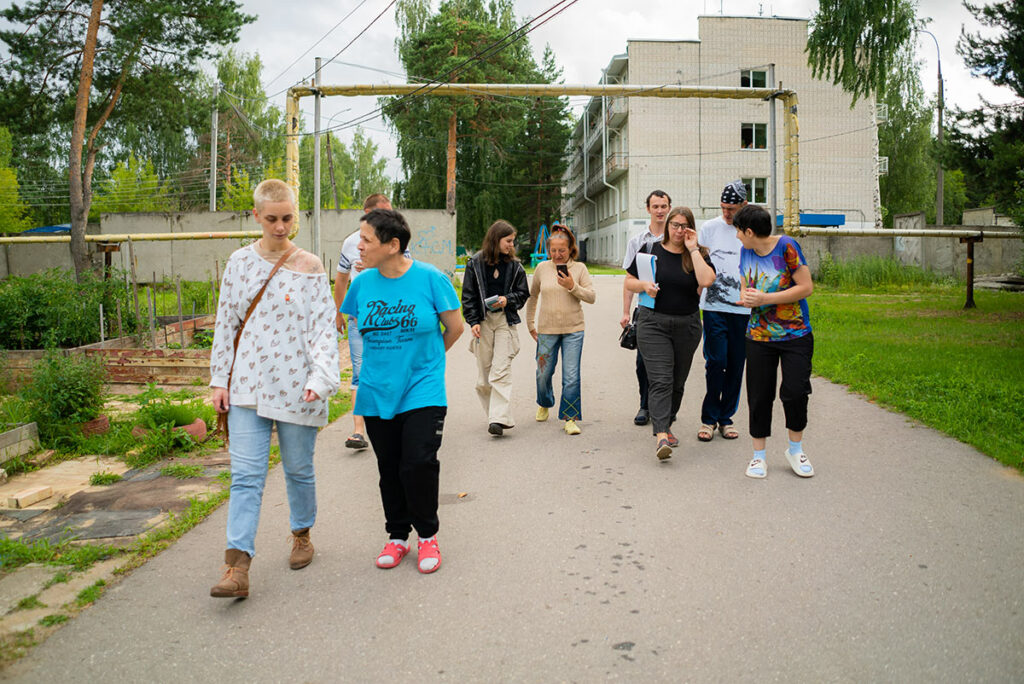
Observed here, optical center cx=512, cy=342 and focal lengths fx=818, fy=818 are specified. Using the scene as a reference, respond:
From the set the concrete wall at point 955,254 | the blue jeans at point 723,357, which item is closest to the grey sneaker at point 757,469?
the blue jeans at point 723,357

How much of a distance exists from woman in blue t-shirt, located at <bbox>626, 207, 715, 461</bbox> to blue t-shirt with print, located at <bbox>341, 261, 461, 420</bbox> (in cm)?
239

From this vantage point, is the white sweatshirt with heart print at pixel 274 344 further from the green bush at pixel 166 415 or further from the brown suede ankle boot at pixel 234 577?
the green bush at pixel 166 415

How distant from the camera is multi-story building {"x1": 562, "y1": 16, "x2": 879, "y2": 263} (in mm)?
43625

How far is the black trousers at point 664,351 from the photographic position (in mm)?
6090

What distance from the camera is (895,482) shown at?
17.6 ft

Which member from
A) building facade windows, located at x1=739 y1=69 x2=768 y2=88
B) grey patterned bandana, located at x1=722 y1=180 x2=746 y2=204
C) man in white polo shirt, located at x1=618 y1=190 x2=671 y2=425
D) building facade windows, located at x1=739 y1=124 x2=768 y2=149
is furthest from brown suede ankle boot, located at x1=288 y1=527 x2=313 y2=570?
building facade windows, located at x1=739 y1=124 x2=768 y2=149

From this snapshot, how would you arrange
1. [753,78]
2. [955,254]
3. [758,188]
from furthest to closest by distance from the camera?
1. [758,188]
2. [753,78]
3. [955,254]

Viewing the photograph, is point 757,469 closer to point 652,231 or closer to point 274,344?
point 652,231

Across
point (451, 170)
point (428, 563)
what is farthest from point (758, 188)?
point (428, 563)

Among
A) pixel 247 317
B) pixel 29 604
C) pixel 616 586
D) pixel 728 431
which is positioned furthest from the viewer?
pixel 728 431

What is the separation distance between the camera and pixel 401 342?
4137mm

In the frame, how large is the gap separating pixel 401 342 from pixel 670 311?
2714 mm

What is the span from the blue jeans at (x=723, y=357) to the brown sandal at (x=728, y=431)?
0.12 m

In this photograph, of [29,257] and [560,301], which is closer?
[560,301]
